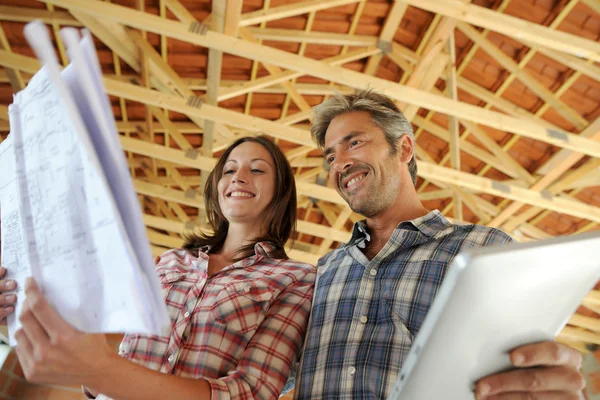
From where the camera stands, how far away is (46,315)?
78cm

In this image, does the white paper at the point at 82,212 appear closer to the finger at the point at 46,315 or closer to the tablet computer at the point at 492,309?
the finger at the point at 46,315

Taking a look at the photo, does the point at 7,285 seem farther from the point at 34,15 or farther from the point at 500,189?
the point at 500,189

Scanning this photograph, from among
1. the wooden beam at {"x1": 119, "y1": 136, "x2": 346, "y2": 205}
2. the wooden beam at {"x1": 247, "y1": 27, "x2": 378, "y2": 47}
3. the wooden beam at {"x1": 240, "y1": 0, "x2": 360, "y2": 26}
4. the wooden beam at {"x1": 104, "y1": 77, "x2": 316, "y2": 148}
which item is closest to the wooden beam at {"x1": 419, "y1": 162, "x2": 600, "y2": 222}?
the wooden beam at {"x1": 104, "y1": 77, "x2": 316, "y2": 148}

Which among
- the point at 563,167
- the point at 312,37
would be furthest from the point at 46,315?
the point at 563,167

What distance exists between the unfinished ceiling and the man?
8.76ft

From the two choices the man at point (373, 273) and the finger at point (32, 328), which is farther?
the man at point (373, 273)

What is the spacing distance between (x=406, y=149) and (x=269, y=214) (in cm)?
74

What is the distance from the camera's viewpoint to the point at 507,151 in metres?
8.24

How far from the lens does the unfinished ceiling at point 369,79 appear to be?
203 inches

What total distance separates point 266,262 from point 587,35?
6.21m

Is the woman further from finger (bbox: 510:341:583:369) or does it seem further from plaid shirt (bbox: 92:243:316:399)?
finger (bbox: 510:341:583:369)

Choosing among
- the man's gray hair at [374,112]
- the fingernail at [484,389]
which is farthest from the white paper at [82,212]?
the man's gray hair at [374,112]

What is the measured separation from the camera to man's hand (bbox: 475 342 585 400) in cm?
89

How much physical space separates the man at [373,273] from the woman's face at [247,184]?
335 millimetres
